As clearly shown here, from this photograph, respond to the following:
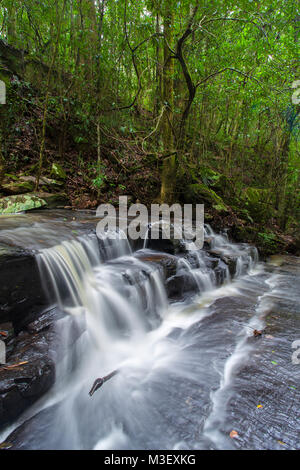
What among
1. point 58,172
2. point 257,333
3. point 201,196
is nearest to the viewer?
point 257,333

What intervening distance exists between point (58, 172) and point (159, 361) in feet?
18.1

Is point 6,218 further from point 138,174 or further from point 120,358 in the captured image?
point 138,174

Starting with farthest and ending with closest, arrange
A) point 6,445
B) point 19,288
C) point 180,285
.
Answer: point 180,285, point 19,288, point 6,445

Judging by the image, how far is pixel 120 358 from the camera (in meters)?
3.17

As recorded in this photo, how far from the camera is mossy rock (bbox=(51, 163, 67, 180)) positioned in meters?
6.82

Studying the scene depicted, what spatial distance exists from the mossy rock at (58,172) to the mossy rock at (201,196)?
3.58 meters

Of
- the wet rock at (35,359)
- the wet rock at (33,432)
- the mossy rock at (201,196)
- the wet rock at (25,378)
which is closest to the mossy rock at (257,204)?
the mossy rock at (201,196)

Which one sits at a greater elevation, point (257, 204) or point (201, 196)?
point (201, 196)

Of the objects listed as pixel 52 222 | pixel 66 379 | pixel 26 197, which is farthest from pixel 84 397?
pixel 26 197

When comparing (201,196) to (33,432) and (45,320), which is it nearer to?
(45,320)

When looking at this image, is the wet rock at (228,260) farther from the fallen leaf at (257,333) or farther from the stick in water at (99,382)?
the stick in water at (99,382)

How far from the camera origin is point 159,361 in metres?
3.15


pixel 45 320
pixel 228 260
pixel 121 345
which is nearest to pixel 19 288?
pixel 45 320

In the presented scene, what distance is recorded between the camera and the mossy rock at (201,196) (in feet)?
25.7
